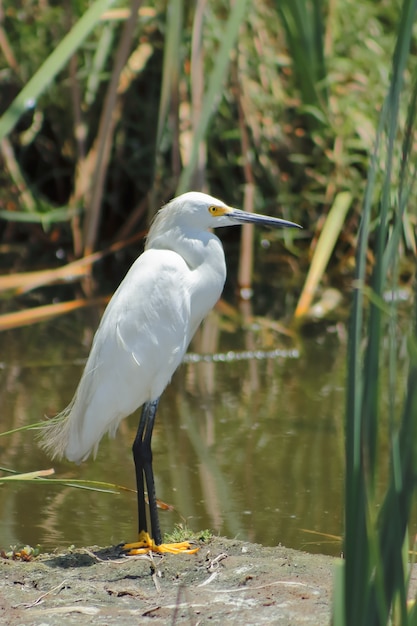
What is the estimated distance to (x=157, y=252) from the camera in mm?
2973

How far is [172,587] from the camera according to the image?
8.29 feet

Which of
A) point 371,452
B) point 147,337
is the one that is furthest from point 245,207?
point 371,452

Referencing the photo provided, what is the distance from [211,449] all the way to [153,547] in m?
1.15

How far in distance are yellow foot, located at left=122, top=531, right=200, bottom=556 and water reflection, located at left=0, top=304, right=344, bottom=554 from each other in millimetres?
294

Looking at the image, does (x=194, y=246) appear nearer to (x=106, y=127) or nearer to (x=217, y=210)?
(x=217, y=210)

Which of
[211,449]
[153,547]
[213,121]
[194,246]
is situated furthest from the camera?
[213,121]

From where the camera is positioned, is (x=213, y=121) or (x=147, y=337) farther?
(x=213, y=121)

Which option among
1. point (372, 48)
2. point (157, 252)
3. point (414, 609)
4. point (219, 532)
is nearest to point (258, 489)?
point (219, 532)

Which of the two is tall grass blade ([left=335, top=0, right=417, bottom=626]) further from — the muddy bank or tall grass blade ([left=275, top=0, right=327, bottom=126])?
tall grass blade ([left=275, top=0, right=327, bottom=126])

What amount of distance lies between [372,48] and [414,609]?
5863 millimetres

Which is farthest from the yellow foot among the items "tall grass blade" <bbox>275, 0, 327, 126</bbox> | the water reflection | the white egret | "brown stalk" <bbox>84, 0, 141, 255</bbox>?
"tall grass blade" <bbox>275, 0, 327, 126</bbox>

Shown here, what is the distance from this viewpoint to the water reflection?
321cm

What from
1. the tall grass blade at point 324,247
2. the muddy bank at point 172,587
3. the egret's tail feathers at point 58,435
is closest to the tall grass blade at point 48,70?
the egret's tail feathers at point 58,435

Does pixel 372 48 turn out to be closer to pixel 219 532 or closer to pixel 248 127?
pixel 248 127
